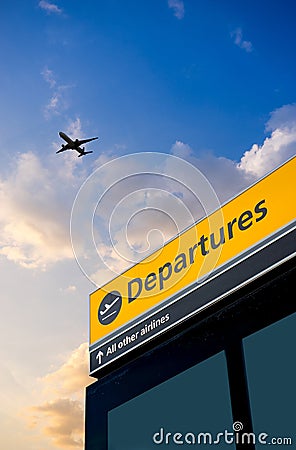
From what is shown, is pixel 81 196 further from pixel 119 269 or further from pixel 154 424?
pixel 154 424

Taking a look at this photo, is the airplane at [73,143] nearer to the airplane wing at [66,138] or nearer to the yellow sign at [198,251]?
the airplane wing at [66,138]

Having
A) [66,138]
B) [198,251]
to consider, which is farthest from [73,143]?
[198,251]

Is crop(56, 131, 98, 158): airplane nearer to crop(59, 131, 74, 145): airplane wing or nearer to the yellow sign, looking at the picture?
crop(59, 131, 74, 145): airplane wing

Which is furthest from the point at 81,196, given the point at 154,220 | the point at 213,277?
the point at 213,277

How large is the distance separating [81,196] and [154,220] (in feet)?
7.07

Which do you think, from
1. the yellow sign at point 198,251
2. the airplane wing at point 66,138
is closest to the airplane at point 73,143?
the airplane wing at point 66,138

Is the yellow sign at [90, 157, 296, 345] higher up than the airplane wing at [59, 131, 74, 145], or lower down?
lower down

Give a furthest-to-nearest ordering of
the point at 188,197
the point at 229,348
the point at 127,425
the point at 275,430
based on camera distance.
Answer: the point at 127,425 → the point at 188,197 → the point at 229,348 → the point at 275,430

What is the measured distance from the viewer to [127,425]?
15914 mm

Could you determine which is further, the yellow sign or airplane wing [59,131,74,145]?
airplane wing [59,131,74,145]

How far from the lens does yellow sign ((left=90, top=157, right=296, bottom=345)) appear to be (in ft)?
44.2

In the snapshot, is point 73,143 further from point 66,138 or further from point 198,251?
point 198,251

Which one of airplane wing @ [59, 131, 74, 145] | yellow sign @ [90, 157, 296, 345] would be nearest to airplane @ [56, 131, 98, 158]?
airplane wing @ [59, 131, 74, 145]

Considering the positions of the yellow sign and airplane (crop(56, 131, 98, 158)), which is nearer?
the yellow sign
